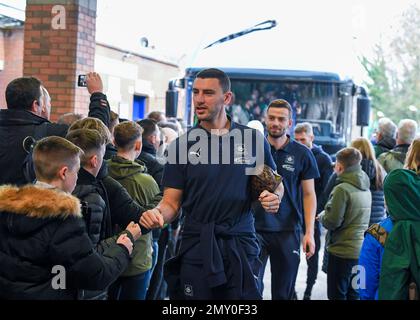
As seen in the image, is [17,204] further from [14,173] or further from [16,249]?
[14,173]

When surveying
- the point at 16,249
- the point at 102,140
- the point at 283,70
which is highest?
the point at 283,70

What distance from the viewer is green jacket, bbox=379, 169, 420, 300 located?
4219 millimetres

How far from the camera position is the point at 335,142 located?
12.1 metres

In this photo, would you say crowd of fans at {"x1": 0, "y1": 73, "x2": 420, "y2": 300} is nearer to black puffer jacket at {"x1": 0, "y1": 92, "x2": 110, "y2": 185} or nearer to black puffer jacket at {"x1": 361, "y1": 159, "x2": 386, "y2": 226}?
black puffer jacket at {"x1": 0, "y1": 92, "x2": 110, "y2": 185}

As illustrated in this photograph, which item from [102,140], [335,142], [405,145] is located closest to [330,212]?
[405,145]

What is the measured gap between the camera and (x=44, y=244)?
3.56 metres

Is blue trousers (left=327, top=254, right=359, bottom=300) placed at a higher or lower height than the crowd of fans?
lower

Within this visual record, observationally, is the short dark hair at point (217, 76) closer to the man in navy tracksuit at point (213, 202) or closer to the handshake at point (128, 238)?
the man in navy tracksuit at point (213, 202)

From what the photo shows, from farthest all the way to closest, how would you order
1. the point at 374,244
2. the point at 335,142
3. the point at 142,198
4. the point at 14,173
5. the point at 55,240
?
the point at 335,142 < the point at 142,198 < the point at 14,173 < the point at 374,244 < the point at 55,240

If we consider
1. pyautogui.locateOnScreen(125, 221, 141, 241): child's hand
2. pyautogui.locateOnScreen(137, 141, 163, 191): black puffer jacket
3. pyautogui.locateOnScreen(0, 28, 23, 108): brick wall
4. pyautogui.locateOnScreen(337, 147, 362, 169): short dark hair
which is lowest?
pyautogui.locateOnScreen(125, 221, 141, 241): child's hand

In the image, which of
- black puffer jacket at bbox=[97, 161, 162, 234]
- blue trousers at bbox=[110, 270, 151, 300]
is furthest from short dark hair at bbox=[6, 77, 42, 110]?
blue trousers at bbox=[110, 270, 151, 300]

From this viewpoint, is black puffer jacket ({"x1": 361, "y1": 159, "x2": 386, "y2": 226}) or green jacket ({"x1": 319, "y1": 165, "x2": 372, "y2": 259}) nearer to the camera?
green jacket ({"x1": 319, "y1": 165, "x2": 372, "y2": 259})

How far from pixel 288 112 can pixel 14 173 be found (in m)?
2.56

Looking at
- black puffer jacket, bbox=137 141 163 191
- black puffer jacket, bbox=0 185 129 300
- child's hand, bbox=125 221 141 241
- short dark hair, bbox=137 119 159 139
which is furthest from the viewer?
short dark hair, bbox=137 119 159 139
